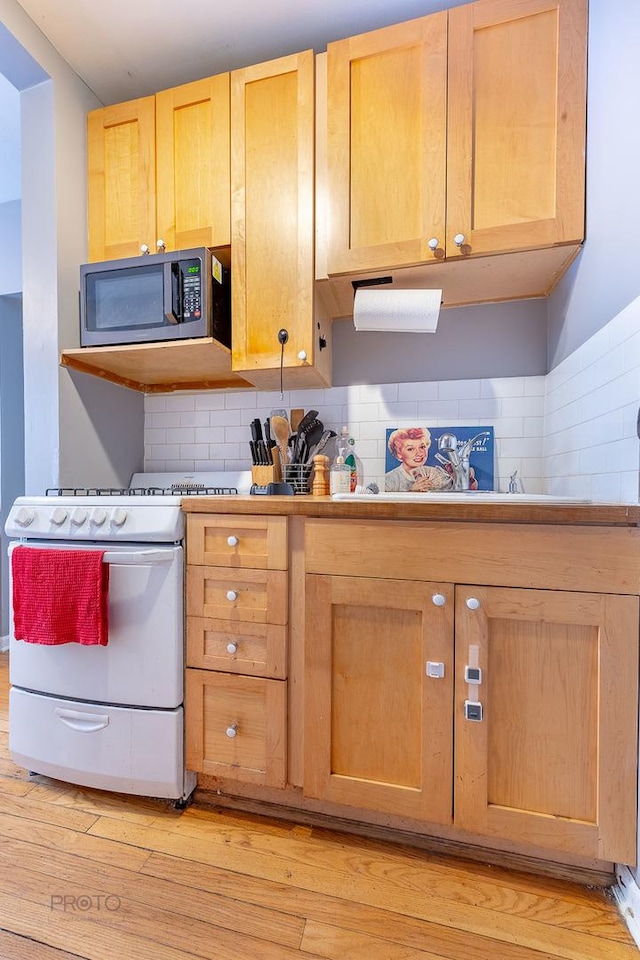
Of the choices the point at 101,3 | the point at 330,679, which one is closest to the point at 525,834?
the point at 330,679

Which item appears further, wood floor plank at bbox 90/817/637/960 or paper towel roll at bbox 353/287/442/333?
paper towel roll at bbox 353/287/442/333

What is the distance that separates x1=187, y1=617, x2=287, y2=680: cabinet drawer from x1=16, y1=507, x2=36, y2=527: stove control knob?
58cm

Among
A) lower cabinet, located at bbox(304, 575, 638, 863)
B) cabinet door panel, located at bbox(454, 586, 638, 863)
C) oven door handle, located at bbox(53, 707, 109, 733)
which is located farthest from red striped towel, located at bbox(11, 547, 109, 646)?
cabinet door panel, located at bbox(454, 586, 638, 863)

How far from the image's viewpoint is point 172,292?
150cm

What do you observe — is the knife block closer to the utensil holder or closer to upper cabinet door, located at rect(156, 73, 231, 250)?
the utensil holder

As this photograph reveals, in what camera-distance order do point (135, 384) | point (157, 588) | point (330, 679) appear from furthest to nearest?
point (135, 384), point (157, 588), point (330, 679)

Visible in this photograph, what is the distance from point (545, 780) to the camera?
3.14 feet

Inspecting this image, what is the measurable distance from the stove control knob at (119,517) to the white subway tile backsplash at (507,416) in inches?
28.7

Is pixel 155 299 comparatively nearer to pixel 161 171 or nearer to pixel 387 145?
pixel 161 171

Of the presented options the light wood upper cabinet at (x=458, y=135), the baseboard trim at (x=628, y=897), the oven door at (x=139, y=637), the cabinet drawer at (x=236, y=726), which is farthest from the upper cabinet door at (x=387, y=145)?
the baseboard trim at (x=628, y=897)

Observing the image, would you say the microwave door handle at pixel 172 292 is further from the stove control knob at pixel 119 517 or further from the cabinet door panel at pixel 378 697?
the cabinet door panel at pixel 378 697

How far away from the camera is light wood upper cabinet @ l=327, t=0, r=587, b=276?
4.03 ft

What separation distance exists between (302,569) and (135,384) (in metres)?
1.36

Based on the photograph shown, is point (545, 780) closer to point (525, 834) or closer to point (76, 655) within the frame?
point (525, 834)
